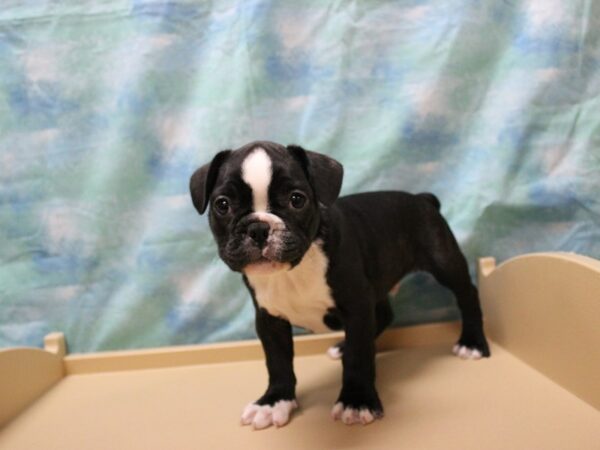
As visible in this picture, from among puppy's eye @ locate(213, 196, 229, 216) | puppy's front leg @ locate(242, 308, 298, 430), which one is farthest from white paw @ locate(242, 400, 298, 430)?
puppy's eye @ locate(213, 196, 229, 216)

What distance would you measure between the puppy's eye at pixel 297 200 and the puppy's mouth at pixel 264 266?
0.17 meters

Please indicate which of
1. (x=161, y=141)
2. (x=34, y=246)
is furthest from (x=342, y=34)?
(x=34, y=246)

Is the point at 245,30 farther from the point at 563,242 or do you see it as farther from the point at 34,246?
the point at 563,242

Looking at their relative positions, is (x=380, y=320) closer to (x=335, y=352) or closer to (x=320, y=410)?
(x=335, y=352)

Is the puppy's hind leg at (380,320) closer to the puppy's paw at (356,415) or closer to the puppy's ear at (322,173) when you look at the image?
the puppy's paw at (356,415)

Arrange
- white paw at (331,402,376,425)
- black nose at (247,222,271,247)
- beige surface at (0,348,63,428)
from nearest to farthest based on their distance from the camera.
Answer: black nose at (247,222,271,247) → white paw at (331,402,376,425) → beige surface at (0,348,63,428)

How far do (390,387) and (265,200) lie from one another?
85cm

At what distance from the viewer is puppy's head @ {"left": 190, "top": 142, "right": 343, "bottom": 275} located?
1.45 metres

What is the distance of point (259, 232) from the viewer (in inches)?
56.8

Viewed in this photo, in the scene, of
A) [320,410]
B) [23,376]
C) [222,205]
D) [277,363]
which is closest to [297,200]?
[222,205]

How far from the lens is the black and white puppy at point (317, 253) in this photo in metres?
1.51

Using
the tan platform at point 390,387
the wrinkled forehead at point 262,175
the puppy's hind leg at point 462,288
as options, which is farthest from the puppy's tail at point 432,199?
the wrinkled forehead at point 262,175

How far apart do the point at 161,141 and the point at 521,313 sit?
156 centimetres

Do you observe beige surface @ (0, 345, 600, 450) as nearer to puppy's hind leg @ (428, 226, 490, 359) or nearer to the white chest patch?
puppy's hind leg @ (428, 226, 490, 359)
